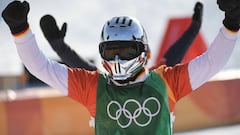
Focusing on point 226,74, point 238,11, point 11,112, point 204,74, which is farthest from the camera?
point 226,74

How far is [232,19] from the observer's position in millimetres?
3354

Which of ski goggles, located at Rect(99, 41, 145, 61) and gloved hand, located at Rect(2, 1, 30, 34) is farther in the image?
ski goggles, located at Rect(99, 41, 145, 61)

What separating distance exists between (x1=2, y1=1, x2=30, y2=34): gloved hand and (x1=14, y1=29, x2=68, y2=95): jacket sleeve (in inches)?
3.0

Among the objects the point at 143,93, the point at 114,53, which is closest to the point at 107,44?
the point at 114,53

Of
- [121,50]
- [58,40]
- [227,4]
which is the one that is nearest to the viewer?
[227,4]

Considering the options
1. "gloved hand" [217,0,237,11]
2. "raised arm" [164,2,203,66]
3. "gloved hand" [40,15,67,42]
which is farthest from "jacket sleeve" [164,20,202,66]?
"gloved hand" [217,0,237,11]

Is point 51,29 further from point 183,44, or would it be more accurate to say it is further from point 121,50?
point 183,44

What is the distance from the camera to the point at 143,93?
370cm

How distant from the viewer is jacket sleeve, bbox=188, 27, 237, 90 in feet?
11.2

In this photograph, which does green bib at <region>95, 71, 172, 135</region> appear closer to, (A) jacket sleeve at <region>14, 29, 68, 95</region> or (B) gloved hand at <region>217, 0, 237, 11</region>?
(A) jacket sleeve at <region>14, 29, 68, 95</region>

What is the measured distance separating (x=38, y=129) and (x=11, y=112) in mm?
462

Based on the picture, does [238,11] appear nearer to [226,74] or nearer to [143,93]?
[143,93]

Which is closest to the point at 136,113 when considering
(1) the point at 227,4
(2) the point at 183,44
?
(1) the point at 227,4

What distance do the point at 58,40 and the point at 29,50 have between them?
46.9 inches
